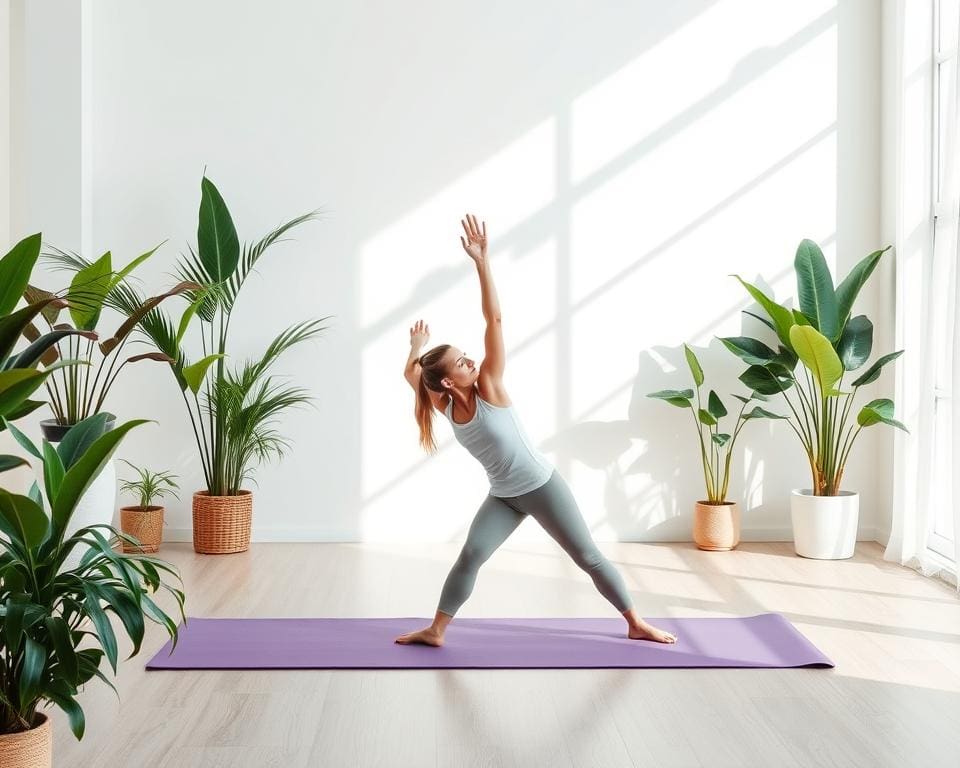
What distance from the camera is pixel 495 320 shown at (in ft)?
11.5

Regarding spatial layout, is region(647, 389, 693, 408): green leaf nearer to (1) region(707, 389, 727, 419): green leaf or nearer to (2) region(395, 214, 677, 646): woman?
(1) region(707, 389, 727, 419): green leaf

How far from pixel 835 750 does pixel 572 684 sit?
0.82 m

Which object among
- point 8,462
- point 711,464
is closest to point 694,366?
point 711,464

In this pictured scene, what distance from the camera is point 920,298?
5.07 m

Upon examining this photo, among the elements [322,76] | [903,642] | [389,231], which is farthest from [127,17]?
[903,642]

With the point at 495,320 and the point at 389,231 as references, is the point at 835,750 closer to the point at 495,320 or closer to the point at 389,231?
the point at 495,320

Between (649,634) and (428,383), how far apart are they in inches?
45.7

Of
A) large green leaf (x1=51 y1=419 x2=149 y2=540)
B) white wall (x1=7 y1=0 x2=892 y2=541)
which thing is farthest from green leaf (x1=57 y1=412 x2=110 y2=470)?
white wall (x1=7 y1=0 x2=892 y2=541)

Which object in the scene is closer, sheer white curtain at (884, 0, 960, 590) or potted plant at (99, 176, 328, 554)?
sheer white curtain at (884, 0, 960, 590)

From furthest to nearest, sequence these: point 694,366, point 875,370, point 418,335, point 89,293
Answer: point 694,366 → point 875,370 → point 89,293 → point 418,335

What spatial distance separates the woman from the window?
6.80ft

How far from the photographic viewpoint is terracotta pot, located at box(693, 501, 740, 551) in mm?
5266

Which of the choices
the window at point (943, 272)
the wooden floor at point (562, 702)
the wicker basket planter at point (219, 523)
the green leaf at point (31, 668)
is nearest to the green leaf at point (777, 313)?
the window at point (943, 272)

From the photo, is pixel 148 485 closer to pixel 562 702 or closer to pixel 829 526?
pixel 562 702
